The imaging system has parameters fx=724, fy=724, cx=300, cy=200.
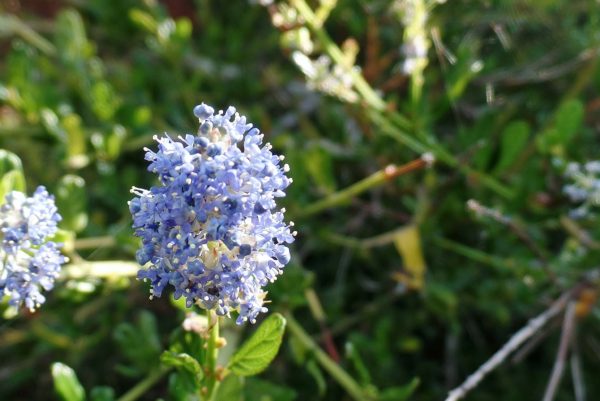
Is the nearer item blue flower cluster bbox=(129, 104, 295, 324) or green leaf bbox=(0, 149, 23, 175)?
blue flower cluster bbox=(129, 104, 295, 324)

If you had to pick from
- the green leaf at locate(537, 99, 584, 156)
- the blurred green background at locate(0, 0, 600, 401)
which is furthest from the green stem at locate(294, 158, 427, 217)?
the green leaf at locate(537, 99, 584, 156)

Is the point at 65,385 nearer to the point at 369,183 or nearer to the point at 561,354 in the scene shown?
the point at 369,183

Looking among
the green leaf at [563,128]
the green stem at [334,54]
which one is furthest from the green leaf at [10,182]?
the green leaf at [563,128]

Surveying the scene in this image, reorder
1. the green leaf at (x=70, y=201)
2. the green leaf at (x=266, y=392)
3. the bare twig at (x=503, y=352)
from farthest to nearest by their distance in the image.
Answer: the green leaf at (x=70, y=201)
the green leaf at (x=266, y=392)
the bare twig at (x=503, y=352)

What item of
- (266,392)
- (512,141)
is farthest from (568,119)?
(266,392)

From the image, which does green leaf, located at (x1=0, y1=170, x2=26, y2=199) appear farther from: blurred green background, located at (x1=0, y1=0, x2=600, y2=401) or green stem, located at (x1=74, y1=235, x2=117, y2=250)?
green stem, located at (x1=74, y1=235, x2=117, y2=250)

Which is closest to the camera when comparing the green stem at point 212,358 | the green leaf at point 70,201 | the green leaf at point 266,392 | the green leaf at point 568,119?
the green stem at point 212,358

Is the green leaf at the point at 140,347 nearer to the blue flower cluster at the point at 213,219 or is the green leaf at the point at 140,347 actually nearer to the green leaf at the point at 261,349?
the green leaf at the point at 261,349
